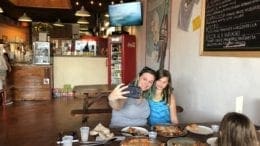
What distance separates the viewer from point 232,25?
9.97 feet

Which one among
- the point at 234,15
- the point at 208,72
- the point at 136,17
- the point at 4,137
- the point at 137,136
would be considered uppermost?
the point at 136,17

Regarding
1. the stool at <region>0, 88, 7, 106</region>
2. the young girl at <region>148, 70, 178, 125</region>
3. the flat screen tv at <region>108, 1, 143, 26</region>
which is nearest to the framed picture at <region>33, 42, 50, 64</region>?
the stool at <region>0, 88, 7, 106</region>

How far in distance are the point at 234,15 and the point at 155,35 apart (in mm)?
3037

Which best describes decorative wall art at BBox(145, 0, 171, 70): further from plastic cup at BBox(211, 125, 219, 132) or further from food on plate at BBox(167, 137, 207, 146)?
food on plate at BBox(167, 137, 207, 146)

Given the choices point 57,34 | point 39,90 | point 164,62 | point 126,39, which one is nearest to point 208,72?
point 164,62

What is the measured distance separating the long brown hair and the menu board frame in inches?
55.0

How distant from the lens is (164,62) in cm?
535

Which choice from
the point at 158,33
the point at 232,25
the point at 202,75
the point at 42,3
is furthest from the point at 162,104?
the point at 42,3

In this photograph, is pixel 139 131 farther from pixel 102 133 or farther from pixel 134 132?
pixel 102 133

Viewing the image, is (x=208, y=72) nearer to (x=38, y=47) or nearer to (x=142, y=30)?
(x=142, y=30)

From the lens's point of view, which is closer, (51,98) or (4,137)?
(4,137)

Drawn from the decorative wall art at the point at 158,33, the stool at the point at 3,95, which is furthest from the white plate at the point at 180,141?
the stool at the point at 3,95

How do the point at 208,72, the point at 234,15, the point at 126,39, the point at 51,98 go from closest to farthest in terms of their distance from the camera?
the point at 234,15
the point at 208,72
the point at 126,39
the point at 51,98

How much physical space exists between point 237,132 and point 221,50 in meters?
1.97
